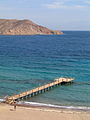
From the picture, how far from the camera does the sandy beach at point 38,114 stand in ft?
103

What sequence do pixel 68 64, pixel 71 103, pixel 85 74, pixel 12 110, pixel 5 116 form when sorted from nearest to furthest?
pixel 5 116, pixel 12 110, pixel 71 103, pixel 85 74, pixel 68 64

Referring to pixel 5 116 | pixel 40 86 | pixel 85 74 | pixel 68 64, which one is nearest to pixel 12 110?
pixel 5 116

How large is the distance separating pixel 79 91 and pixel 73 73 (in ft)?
44.9

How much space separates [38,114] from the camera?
3256 cm

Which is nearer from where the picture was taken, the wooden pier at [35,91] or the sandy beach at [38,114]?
the sandy beach at [38,114]

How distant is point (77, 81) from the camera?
52.7 m

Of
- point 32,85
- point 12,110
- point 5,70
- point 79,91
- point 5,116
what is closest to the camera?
point 5,116

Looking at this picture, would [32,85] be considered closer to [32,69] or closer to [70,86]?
[70,86]

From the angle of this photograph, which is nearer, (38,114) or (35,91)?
(38,114)

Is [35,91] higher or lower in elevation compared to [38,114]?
higher

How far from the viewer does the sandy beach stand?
3125 cm

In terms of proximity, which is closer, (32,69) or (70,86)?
(70,86)

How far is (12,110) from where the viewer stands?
33.8m

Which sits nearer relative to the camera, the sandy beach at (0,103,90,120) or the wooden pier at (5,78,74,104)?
the sandy beach at (0,103,90,120)
